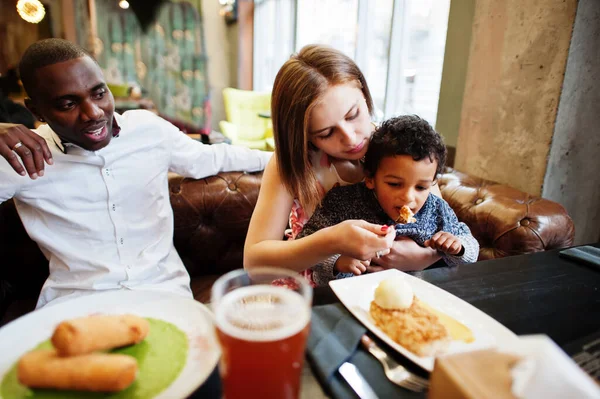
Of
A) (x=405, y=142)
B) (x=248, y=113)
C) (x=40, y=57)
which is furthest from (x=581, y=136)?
(x=248, y=113)

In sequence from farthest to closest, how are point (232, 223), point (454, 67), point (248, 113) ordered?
point (248, 113), point (454, 67), point (232, 223)

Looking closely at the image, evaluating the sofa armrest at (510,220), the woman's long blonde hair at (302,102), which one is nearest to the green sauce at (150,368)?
the woman's long blonde hair at (302,102)

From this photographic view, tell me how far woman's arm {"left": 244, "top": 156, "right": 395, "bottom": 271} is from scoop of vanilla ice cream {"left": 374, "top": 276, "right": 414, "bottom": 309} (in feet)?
0.53

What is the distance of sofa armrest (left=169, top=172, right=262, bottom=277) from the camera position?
1.89m

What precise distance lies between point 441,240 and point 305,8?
563cm

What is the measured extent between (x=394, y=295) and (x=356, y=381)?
0.72 feet

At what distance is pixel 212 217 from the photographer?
77.0 inches

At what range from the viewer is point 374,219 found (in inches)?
55.2

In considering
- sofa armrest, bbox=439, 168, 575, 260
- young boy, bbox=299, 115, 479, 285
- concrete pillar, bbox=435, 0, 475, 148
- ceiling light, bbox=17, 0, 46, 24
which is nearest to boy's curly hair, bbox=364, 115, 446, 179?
young boy, bbox=299, 115, 479, 285

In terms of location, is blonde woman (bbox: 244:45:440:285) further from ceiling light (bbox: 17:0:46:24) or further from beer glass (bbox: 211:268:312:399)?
ceiling light (bbox: 17:0:46:24)

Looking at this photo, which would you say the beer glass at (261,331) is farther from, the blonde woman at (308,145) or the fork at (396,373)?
the blonde woman at (308,145)

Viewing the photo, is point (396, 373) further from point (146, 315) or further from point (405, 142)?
point (405, 142)

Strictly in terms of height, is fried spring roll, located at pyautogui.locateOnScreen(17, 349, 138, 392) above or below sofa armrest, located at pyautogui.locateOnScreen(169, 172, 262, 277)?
above

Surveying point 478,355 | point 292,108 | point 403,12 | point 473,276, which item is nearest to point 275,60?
point 403,12
